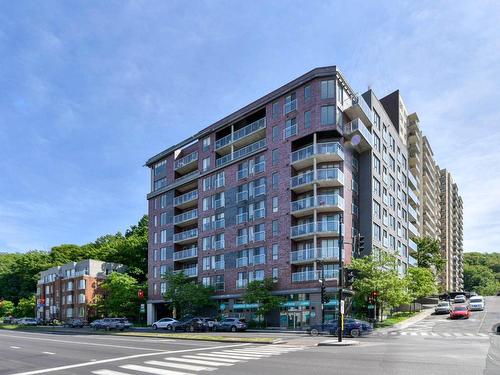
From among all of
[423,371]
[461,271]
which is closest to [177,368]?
[423,371]

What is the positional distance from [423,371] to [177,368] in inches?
341

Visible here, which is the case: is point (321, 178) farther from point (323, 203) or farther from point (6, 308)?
point (6, 308)

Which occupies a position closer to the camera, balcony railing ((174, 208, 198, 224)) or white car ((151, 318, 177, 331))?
white car ((151, 318, 177, 331))

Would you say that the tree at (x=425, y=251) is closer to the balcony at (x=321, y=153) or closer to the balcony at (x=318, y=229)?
the balcony at (x=321, y=153)

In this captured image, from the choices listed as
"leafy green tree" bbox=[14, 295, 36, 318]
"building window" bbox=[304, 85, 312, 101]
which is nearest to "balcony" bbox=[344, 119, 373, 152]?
"building window" bbox=[304, 85, 312, 101]

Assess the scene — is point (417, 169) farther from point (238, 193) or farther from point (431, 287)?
point (238, 193)

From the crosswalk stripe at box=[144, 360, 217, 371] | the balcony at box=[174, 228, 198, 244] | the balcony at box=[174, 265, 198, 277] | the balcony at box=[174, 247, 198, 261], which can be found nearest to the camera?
the crosswalk stripe at box=[144, 360, 217, 371]

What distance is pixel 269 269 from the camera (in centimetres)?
5400

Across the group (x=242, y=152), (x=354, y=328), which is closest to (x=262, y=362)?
(x=354, y=328)

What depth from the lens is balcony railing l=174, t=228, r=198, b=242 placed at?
66500 mm

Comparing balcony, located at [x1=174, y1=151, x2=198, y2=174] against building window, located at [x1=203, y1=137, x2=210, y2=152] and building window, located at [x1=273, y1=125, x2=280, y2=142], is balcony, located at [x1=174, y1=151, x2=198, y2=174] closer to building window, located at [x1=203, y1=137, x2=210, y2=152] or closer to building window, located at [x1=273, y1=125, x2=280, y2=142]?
building window, located at [x1=203, y1=137, x2=210, y2=152]

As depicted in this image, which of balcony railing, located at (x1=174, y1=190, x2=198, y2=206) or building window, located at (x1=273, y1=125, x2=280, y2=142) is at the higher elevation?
building window, located at (x1=273, y1=125, x2=280, y2=142)

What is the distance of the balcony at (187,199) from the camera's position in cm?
6769

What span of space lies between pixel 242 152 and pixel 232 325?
22.9 metres
